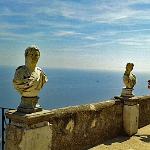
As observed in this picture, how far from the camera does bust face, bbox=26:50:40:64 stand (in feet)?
17.8

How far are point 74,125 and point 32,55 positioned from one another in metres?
2.77

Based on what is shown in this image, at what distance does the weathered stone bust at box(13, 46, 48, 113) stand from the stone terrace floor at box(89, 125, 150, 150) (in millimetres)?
3377

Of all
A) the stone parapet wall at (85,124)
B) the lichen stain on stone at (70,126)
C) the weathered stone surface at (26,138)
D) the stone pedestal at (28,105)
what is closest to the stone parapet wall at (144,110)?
the stone parapet wall at (85,124)

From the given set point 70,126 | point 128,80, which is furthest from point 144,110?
point 70,126

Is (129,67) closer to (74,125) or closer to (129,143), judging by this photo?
(129,143)

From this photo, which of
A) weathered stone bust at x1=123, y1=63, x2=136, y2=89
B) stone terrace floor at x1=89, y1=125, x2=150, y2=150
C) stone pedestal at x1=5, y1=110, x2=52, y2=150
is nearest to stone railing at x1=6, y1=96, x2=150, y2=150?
Result: stone pedestal at x1=5, y1=110, x2=52, y2=150

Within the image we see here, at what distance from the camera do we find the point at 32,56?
543cm

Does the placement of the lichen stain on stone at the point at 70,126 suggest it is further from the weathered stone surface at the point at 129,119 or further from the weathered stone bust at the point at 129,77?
the weathered stone bust at the point at 129,77

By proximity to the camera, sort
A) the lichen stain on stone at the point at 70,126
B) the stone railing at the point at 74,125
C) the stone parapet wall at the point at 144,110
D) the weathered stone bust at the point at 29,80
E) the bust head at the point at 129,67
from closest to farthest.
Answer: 1. the weathered stone bust at the point at 29,80
2. the stone railing at the point at 74,125
3. the lichen stain on stone at the point at 70,126
4. the bust head at the point at 129,67
5. the stone parapet wall at the point at 144,110

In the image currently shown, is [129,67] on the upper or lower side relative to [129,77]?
upper

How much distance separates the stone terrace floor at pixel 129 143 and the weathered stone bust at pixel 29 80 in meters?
3.38

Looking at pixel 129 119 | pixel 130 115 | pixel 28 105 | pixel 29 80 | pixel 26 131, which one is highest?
pixel 29 80

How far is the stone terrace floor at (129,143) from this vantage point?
8.51 m

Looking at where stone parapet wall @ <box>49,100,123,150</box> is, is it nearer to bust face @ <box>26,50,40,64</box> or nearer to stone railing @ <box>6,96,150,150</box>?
stone railing @ <box>6,96,150,150</box>
